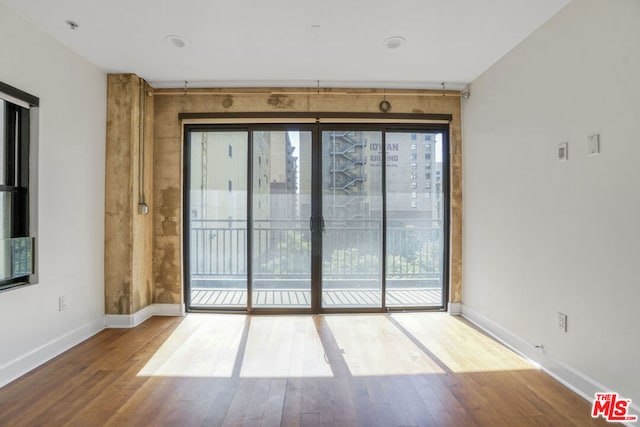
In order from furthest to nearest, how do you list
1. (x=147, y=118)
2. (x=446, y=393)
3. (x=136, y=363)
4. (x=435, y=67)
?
(x=147, y=118), (x=435, y=67), (x=136, y=363), (x=446, y=393)

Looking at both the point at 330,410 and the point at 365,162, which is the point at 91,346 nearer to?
the point at 330,410

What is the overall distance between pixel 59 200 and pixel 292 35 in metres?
2.33

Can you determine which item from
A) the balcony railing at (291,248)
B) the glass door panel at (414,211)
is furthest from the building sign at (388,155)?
the balcony railing at (291,248)

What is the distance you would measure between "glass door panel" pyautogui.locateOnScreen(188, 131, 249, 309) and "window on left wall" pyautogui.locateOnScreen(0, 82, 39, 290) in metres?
1.40

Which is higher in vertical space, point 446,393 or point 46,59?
point 46,59

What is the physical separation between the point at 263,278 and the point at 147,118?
85.2 inches

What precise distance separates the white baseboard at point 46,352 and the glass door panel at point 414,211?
301 cm

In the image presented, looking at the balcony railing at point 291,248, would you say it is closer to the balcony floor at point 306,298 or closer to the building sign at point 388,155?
the balcony floor at point 306,298

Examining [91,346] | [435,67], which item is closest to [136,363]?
[91,346]

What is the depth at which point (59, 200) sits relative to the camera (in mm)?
2529

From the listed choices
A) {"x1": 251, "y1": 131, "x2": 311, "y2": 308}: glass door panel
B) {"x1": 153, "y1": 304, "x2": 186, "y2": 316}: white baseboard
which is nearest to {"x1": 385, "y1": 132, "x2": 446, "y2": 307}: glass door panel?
{"x1": 251, "y1": 131, "x2": 311, "y2": 308}: glass door panel

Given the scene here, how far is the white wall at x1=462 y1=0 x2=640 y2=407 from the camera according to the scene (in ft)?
5.59

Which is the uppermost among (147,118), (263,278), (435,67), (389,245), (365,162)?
(435,67)

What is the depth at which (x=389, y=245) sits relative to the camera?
3543 millimetres
